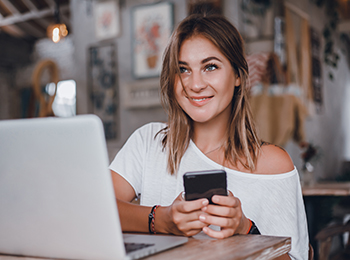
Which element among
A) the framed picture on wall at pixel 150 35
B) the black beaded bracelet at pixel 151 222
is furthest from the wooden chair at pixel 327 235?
the framed picture on wall at pixel 150 35

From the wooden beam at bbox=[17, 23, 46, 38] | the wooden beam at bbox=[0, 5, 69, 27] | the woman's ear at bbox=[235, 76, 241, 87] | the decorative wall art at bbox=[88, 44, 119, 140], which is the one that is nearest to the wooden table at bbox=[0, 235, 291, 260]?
the woman's ear at bbox=[235, 76, 241, 87]

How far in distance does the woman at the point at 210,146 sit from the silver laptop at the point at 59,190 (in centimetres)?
39

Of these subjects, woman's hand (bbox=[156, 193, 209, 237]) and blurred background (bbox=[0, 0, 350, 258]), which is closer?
woman's hand (bbox=[156, 193, 209, 237])

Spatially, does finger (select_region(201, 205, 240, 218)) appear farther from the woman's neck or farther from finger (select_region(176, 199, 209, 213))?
the woman's neck

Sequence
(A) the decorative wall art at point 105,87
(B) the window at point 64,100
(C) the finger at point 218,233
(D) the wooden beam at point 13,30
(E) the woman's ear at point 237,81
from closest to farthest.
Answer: (C) the finger at point 218,233 < (E) the woman's ear at point 237,81 < (A) the decorative wall art at point 105,87 < (D) the wooden beam at point 13,30 < (B) the window at point 64,100

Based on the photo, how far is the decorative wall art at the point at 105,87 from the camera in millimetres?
4047

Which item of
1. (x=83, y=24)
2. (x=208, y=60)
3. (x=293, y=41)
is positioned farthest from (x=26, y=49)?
(x=208, y=60)

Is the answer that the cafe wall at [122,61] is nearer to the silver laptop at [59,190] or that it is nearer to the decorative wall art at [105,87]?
the decorative wall art at [105,87]

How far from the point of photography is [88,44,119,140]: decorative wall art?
159 inches

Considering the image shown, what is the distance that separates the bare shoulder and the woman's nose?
0.30 metres

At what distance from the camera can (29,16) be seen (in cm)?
700

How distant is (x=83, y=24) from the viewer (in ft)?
14.3

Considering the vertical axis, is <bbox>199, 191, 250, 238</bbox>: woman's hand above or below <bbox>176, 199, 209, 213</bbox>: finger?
below

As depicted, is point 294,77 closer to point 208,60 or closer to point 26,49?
point 208,60
